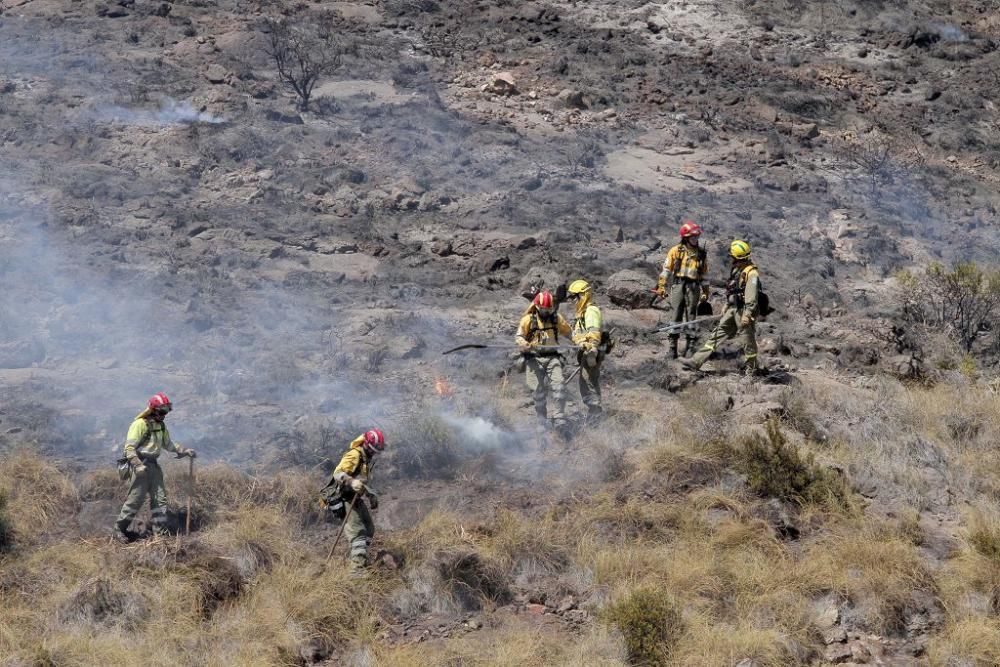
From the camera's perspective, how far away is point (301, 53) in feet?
86.0

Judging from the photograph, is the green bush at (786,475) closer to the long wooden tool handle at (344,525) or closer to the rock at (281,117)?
the long wooden tool handle at (344,525)

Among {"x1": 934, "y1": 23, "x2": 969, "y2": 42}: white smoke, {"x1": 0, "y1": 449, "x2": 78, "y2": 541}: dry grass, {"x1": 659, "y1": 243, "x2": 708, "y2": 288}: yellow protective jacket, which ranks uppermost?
{"x1": 934, "y1": 23, "x2": 969, "y2": 42}: white smoke

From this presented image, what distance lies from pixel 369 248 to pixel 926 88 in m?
15.2

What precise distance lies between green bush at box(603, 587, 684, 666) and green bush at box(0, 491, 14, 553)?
17.1 ft

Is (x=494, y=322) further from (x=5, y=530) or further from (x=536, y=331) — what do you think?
(x=5, y=530)

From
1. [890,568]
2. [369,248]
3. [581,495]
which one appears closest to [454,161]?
[369,248]

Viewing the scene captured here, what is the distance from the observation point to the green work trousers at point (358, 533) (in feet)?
33.0

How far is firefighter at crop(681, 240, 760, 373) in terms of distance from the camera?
13.1 m

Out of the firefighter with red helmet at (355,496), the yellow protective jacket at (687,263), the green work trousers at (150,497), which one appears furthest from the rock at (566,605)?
the yellow protective jacket at (687,263)

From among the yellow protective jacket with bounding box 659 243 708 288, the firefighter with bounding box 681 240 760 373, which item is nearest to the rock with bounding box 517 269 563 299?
the yellow protective jacket with bounding box 659 243 708 288

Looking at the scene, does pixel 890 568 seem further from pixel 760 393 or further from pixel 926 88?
pixel 926 88

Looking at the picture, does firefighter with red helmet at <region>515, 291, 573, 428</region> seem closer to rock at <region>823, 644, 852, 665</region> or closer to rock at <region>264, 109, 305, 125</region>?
rock at <region>823, 644, 852, 665</region>

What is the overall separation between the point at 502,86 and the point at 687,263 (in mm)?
12433

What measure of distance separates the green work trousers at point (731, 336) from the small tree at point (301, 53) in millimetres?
12825
